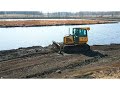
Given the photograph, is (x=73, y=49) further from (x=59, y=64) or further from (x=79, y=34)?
(x=59, y=64)

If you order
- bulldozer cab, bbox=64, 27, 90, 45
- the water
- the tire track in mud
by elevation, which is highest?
bulldozer cab, bbox=64, 27, 90, 45

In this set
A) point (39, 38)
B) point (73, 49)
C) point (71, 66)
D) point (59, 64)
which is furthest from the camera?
point (39, 38)

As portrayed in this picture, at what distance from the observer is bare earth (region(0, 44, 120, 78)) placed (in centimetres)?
1783

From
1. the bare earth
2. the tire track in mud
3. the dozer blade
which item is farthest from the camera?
the dozer blade

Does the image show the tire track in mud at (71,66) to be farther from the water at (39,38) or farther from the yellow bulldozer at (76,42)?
the water at (39,38)

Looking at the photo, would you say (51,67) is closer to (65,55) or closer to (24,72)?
(24,72)

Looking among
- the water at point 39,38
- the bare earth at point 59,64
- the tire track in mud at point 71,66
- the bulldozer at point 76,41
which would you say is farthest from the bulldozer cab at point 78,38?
the water at point 39,38

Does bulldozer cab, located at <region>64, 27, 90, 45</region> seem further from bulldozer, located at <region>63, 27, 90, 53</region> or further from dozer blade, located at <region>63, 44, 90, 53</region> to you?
dozer blade, located at <region>63, 44, 90, 53</region>

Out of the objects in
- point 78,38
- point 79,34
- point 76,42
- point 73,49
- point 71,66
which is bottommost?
point 71,66

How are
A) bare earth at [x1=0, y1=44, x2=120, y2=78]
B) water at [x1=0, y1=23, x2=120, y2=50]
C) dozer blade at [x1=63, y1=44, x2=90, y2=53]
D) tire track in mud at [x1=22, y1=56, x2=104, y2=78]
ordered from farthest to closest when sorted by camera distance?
water at [x1=0, y1=23, x2=120, y2=50] → dozer blade at [x1=63, y1=44, x2=90, y2=53] → tire track in mud at [x1=22, y1=56, x2=104, y2=78] → bare earth at [x1=0, y1=44, x2=120, y2=78]

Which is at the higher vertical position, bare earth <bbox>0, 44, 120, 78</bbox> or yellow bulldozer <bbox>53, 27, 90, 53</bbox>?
yellow bulldozer <bbox>53, 27, 90, 53</bbox>

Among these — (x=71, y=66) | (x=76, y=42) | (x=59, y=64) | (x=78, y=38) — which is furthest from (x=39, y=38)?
(x=71, y=66)

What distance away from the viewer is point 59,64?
21.0 meters

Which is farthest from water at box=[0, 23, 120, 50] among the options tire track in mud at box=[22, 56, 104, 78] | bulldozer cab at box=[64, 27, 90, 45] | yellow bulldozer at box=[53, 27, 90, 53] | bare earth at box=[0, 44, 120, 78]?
tire track in mud at box=[22, 56, 104, 78]
